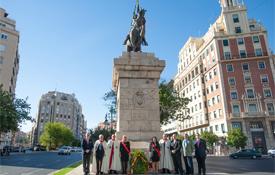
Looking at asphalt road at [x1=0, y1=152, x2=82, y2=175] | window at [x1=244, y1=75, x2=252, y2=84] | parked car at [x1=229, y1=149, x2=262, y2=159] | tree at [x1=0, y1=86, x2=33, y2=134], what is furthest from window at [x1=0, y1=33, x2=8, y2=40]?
parked car at [x1=229, y1=149, x2=262, y2=159]

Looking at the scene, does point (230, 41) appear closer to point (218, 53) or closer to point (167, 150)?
point (218, 53)

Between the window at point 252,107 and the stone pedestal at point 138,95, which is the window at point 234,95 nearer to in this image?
the window at point 252,107

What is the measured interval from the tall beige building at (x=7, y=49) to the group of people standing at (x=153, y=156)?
191 feet

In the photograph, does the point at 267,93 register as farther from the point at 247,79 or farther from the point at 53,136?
the point at 53,136

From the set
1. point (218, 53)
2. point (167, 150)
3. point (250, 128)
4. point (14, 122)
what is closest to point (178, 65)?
point (218, 53)

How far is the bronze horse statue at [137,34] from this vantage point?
12252mm

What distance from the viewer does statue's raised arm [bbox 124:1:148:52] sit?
483 inches

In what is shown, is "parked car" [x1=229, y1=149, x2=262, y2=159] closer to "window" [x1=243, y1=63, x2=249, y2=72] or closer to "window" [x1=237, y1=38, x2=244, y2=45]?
"window" [x1=243, y1=63, x2=249, y2=72]

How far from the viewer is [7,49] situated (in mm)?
60625

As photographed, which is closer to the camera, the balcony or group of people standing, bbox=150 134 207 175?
group of people standing, bbox=150 134 207 175

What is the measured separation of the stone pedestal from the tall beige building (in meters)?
56.8

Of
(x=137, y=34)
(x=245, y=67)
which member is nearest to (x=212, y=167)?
(x=137, y=34)

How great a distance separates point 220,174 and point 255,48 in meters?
49.4

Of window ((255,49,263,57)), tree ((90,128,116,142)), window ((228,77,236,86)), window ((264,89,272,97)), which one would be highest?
window ((255,49,263,57))
